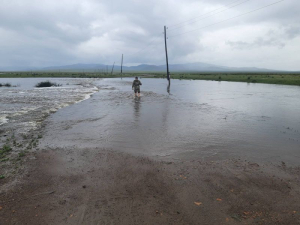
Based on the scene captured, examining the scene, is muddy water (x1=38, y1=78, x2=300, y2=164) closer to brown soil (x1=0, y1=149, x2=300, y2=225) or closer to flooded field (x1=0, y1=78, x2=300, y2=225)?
flooded field (x1=0, y1=78, x2=300, y2=225)

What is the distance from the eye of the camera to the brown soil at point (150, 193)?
12.6 ft

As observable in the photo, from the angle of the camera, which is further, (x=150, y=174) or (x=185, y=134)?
(x=185, y=134)

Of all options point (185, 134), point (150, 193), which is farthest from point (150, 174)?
point (185, 134)

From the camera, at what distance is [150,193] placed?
457 cm

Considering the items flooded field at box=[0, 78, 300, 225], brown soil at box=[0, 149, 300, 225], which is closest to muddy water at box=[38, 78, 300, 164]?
flooded field at box=[0, 78, 300, 225]

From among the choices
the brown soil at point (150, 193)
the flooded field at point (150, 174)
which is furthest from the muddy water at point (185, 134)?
the brown soil at point (150, 193)

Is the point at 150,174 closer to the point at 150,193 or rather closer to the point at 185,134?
the point at 150,193

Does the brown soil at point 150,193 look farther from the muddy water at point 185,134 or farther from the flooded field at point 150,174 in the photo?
the muddy water at point 185,134

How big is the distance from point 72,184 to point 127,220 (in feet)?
5.87

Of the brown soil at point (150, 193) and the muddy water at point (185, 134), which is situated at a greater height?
the muddy water at point (185, 134)

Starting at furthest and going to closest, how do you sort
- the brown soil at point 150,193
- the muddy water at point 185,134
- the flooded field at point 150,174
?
the muddy water at point 185,134, the flooded field at point 150,174, the brown soil at point 150,193

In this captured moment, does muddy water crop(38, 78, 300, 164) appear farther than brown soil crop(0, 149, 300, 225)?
Yes

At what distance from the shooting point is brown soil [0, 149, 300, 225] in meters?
3.85

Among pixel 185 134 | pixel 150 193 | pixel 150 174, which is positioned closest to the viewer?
pixel 150 193
